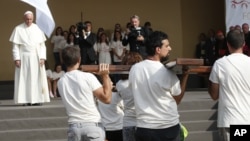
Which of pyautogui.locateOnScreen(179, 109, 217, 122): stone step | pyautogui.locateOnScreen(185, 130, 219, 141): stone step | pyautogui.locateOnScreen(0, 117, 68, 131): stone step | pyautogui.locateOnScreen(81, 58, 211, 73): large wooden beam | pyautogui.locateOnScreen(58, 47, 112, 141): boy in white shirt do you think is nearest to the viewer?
pyautogui.locateOnScreen(81, 58, 211, 73): large wooden beam

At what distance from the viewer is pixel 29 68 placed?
12.0 metres

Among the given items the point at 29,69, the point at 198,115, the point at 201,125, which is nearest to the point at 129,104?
the point at 201,125

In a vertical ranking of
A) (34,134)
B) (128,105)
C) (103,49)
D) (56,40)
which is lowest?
(34,134)

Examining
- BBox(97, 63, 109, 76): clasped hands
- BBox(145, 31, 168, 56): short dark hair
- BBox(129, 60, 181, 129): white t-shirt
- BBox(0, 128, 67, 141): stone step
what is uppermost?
BBox(145, 31, 168, 56): short dark hair

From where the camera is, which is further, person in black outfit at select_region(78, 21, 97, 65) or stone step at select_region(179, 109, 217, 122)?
person in black outfit at select_region(78, 21, 97, 65)

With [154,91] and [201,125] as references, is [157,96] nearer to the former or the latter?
[154,91]

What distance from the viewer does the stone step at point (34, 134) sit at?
10.8 meters

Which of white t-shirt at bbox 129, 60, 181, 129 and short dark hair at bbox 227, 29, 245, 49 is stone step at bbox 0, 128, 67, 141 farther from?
short dark hair at bbox 227, 29, 245, 49

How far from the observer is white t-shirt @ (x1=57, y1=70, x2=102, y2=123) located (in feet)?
18.7

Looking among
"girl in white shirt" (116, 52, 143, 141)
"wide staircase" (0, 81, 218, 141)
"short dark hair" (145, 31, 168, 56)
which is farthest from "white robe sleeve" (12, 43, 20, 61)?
"short dark hair" (145, 31, 168, 56)

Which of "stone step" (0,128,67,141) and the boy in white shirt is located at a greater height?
the boy in white shirt

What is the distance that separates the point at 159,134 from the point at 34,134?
5782 mm

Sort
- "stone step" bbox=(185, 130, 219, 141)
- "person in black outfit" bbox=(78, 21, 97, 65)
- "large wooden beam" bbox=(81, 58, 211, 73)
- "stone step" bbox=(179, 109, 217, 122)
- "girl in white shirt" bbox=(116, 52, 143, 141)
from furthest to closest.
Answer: "person in black outfit" bbox=(78, 21, 97, 65) → "stone step" bbox=(179, 109, 217, 122) → "stone step" bbox=(185, 130, 219, 141) → "girl in white shirt" bbox=(116, 52, 143, 141) → "large wooden beam" bbox=(81, 58, 211, 73)

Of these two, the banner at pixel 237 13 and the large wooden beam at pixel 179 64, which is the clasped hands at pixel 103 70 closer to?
the large wooden beam at pixel 179 64
